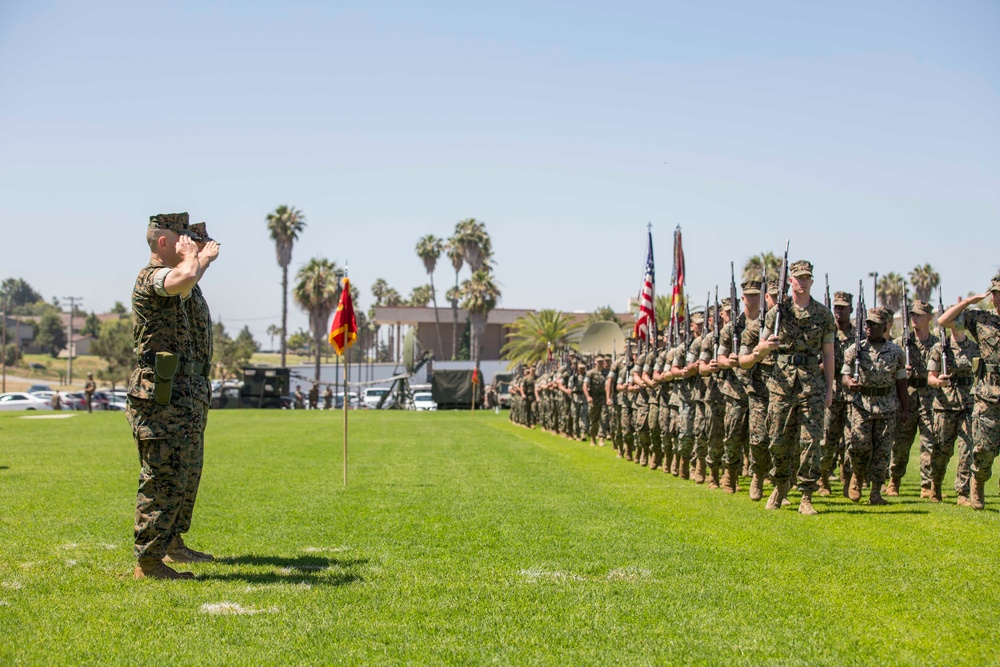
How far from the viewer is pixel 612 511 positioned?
10328 mm

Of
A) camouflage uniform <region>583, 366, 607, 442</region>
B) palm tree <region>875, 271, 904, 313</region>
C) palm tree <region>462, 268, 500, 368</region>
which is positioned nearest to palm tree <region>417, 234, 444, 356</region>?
palm tree <region>462, 268, 500, 368</region>

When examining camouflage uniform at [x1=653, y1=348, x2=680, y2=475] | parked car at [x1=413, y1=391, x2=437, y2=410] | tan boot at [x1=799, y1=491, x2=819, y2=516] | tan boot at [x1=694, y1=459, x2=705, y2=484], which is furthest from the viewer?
parked car at [x1=413, y1=391, x2=437, y2=410]

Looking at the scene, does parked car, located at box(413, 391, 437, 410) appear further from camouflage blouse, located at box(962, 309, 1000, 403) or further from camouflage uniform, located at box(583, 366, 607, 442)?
camouflage blouse, located at box(962, 309, 1000, 403)

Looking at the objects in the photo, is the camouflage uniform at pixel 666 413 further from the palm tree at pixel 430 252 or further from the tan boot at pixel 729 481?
the palm tree at pixel 430 252

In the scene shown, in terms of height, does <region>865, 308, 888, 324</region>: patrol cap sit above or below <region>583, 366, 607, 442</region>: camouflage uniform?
above

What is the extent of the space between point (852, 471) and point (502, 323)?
8765 centimetres

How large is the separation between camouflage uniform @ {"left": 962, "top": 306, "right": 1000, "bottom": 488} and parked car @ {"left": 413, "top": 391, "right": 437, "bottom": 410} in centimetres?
5210

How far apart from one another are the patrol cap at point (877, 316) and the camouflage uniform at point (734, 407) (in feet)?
5.63

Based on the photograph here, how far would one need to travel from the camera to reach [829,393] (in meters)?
10.4

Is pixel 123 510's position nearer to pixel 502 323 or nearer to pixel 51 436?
pixel 51 436

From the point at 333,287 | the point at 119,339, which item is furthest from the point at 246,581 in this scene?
the point at 119,339

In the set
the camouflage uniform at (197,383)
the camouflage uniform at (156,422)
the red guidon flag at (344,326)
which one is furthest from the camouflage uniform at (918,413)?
the camouflage uniform at (156,422)

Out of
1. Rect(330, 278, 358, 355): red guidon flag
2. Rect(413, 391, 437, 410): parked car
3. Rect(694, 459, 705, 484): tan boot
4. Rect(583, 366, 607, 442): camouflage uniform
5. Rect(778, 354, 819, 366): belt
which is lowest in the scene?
Rect(413, 391, 437, 410): parked car

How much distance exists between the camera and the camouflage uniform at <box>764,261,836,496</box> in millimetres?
10398
